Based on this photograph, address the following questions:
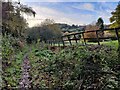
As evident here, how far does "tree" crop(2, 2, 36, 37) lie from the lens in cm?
1035

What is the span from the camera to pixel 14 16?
37.0 feet

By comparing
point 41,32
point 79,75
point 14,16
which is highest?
point 14,16

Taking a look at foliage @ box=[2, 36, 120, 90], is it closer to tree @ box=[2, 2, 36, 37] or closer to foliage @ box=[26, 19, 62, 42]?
tree @ box=[2, 2, 36, 37]

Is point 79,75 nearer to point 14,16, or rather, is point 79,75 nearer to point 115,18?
point 14,16

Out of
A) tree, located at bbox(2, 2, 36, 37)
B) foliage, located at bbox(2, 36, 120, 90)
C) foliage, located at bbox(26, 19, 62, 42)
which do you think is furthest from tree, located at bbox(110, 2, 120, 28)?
foliage, located at bbox(2, 36, 120, 90)

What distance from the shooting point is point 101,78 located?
2.76 m

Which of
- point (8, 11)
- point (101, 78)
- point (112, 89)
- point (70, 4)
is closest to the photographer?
point (112, 89)

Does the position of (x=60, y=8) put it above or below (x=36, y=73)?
above

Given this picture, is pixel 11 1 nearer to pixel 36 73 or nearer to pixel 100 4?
pixel 100 4

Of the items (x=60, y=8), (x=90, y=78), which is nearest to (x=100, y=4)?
(x=60, y=8)

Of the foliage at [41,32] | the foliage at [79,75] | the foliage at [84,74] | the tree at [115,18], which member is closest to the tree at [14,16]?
the foliage at [41,32]

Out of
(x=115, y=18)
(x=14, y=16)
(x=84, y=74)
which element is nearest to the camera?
(x=84, y=74)

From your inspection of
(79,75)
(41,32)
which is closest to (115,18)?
(41,32)

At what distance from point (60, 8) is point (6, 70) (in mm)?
2283
